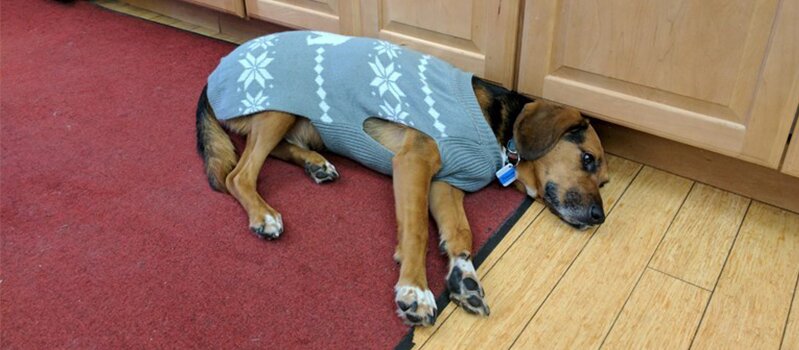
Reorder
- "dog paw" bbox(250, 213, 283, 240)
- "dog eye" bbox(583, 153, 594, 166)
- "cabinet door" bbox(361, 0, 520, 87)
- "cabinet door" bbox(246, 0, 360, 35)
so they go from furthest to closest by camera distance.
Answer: "cabinet door" bbox(246, 0, 360, 35) → "cabinet door" bbox(361, 0, 520, 87) → "dog eye" bbox(583, 153, 594, 166) → "dog paw" bbox(250, 213, 283, 240)

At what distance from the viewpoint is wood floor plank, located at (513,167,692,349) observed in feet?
5.27

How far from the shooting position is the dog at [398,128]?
1.97 metres

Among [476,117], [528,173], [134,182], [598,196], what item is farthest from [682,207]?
[134,182]

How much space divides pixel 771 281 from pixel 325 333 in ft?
3.92

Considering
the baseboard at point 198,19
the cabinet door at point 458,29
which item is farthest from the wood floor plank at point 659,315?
the baseboard at point 198,19

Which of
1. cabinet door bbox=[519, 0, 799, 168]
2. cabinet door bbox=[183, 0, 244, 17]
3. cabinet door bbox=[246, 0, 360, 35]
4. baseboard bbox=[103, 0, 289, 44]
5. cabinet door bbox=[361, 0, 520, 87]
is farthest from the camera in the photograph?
baseboard bbox=[103, 0, 289, 44]

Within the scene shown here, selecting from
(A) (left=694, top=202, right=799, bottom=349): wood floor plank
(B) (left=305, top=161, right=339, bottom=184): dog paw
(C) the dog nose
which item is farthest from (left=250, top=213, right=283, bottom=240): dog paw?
(A) (left=694, top=202, right=799, bottom=349): wood floor plank

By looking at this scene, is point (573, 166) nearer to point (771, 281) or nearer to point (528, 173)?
point (528, 173)

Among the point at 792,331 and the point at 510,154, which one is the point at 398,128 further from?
the point at 792,331

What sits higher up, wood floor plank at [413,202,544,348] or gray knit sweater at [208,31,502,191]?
gray knit sweater at [208,31,502,191]

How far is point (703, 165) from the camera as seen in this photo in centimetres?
220

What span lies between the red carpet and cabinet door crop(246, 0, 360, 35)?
420 mm

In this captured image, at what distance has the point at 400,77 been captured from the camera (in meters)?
2.05

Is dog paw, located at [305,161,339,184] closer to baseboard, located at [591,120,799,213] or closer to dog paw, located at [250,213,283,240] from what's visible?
dog paw, located at [250,213,283,240]
